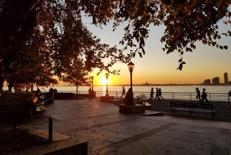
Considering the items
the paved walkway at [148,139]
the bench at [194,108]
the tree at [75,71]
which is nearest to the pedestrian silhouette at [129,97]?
the bench at [194,108]

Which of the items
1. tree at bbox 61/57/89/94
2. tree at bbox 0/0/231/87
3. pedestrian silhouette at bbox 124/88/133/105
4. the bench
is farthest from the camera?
the bench

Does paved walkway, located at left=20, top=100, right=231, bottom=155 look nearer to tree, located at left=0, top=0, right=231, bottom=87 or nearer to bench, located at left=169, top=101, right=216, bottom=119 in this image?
tree, located at left=0, top=0, right=231, bottom=87

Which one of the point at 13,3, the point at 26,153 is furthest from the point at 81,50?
the point at 26,153

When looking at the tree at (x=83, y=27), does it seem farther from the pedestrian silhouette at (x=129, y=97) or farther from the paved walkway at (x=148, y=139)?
the pedestrian silhouette at (x=129, y=97)

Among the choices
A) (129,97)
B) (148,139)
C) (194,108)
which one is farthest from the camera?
(194,108)

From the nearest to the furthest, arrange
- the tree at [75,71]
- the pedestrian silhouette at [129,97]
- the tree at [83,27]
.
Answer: the tree at [83,27] → the tree at [75,71] → the pedestrian silhouette at [129,97]

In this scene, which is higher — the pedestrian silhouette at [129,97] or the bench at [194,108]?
the pedestrian silhouette at [129,97]

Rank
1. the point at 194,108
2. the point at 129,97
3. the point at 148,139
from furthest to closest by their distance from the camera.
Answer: the point at 194,108
the point at 129,97
the point at 148,139

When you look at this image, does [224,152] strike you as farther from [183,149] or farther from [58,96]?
[58,96]

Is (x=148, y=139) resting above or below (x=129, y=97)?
below

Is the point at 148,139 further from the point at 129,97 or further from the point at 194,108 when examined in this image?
the point at 194,108

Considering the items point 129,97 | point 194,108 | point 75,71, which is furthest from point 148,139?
point 194,108

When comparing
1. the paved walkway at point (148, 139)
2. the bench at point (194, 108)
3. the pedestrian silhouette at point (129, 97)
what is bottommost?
the paved walkway at point (148, 139)

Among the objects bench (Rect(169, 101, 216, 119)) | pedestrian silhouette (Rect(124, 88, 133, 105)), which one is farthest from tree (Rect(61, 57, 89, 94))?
bench (Rect(169, 101, 216, 119))
